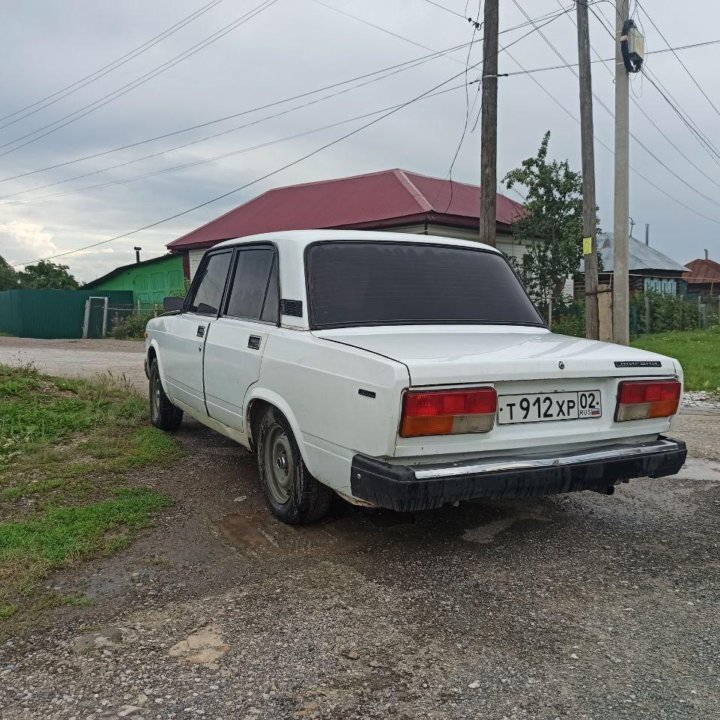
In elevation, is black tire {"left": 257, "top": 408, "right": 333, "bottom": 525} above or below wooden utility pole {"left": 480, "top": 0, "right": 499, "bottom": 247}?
below

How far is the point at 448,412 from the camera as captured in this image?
3.00 m

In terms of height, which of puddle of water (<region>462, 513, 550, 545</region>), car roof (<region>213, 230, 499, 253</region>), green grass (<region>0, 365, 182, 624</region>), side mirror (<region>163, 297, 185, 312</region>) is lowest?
puddle of water (<region>462, 513, 550, 545</region>)

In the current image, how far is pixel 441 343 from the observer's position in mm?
3520

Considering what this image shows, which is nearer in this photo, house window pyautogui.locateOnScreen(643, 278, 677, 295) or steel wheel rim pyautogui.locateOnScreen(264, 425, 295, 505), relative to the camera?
steel wheel rim pyautogui.locateOnScreen(264, 425, 295, 505)

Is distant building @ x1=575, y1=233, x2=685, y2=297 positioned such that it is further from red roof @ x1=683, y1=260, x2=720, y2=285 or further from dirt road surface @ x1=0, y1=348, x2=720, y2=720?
red roof @ x1=683, y1=260, x2=720, y2=285

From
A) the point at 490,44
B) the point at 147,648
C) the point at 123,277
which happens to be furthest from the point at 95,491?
the point at 123,277

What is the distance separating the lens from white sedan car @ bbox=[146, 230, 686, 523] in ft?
9.91

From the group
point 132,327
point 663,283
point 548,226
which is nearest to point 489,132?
point 548,226

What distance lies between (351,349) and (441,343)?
0.53m

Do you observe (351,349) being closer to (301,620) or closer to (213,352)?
(301,620)

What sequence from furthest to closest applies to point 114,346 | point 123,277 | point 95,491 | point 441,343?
point 123,277, point 114,346, point 95,491, point 441,343

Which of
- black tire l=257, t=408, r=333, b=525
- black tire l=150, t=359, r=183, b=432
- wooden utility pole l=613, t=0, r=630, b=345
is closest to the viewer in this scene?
black tire l=257, t=408, r=333, b=525

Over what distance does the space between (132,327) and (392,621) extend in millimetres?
23294

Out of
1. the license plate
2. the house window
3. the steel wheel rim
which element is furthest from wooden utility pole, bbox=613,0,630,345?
the house window
